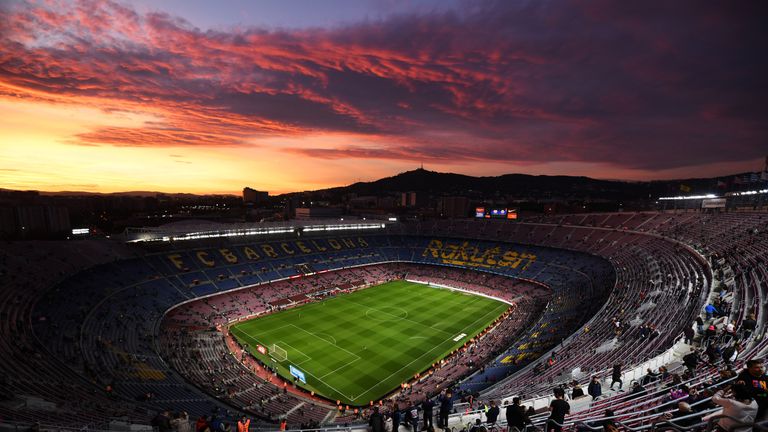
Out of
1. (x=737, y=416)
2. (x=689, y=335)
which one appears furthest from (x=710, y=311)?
(x=737, y=416)

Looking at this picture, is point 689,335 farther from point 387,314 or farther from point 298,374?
point 387,314

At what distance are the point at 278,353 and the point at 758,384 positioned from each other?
34362mm

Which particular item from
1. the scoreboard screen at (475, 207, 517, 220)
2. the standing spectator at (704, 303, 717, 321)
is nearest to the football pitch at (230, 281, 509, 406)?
the standing spectator at (704, 303, 717, 321)

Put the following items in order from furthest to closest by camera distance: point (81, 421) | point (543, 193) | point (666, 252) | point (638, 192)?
1. point (543, 193)
2. point (638, 192)
3. point (666, 252)
4. point (81, 421)

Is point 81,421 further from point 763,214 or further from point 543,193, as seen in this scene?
point 543,193

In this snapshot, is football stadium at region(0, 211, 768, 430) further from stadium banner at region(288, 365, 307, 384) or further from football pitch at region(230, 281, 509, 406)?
stadium banner at region(288, 365, 307, 384)

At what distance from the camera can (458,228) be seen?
74.4m

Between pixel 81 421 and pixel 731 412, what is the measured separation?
20.5 metres

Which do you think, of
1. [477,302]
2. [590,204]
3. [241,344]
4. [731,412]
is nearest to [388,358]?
[241,344]

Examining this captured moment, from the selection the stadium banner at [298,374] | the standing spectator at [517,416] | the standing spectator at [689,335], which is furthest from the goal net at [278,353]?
the standing spectator at [689,335]

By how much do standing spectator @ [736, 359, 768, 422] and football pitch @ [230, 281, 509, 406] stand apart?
2563cm

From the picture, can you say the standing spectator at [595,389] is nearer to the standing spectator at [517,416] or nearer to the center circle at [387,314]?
the standing spectator at [517,416]

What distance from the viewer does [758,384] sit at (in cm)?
531

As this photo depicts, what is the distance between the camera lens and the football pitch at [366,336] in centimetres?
3013
